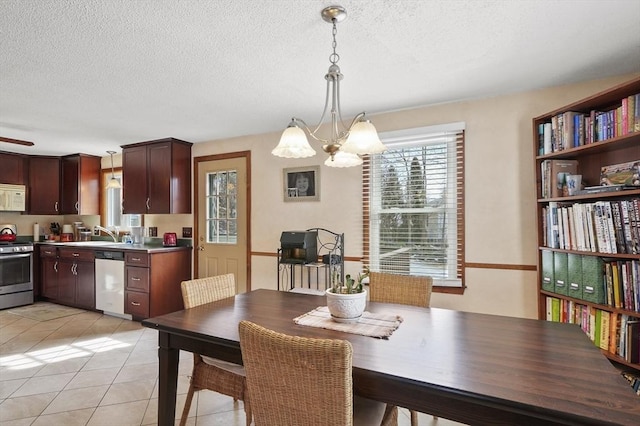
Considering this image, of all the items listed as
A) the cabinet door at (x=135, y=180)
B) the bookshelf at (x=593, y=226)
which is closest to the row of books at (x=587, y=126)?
the bookshelf at (x=593, y=226)

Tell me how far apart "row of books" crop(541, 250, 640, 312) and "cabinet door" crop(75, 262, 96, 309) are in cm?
509

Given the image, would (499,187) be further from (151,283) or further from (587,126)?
(151,283)

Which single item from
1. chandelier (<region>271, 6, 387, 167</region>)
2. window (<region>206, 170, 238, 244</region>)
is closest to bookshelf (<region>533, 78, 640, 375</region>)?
chandelier (<region>271, 6, 387, 167</region>)

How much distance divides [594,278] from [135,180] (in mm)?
4975

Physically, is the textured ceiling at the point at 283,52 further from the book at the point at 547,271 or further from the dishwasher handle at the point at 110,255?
the dishwasher handle at the point at 110,255

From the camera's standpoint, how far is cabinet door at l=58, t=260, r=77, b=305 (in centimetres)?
482

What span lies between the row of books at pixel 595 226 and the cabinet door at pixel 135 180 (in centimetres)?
450

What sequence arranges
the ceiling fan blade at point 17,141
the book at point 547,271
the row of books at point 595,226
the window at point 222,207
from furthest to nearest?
the window at point 222,207
the ceiling fan blade at point 17,141
the book at point 547,271
the row of books at point 595,226

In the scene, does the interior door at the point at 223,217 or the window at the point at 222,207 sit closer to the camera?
the interior door at the point at 223,217

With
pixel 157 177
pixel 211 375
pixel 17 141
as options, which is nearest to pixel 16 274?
pixel 17 141

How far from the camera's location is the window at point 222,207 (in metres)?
4.37

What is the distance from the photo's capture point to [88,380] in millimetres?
2754

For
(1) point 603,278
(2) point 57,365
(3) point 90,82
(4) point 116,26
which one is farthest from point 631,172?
(2) point 57,365

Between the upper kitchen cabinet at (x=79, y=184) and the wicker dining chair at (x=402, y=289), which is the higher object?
the upper kitchen cabinet at (x=79, y=184)
